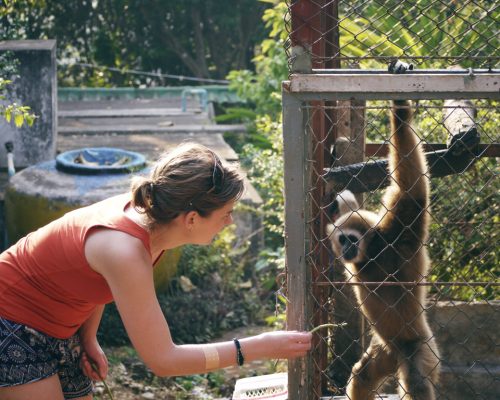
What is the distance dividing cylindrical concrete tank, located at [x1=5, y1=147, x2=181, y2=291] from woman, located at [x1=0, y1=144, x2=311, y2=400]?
4444 mm

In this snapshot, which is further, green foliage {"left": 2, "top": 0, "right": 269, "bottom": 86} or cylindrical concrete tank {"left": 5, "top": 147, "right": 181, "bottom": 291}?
green foliage {"left": 2, "top": 0, "right": 269, "bottom": 86}

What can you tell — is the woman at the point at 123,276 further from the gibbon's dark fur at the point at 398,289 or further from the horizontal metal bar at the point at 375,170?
the gibbon's dark fur at the point at 398,289

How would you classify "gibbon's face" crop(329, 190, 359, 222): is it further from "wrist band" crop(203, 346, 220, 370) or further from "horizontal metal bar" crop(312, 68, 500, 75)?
"wrist band" crop(203, 346, 220, 370)

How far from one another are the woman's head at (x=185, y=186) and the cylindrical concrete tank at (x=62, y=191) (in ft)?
15.4

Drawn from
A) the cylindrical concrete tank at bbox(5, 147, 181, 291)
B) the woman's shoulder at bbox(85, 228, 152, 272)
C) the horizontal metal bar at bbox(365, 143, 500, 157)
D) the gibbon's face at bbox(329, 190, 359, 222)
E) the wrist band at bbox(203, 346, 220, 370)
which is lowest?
the cylindrical concrete tank at bbox(5, 147, 181, 291)

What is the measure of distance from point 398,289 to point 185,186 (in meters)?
2.33

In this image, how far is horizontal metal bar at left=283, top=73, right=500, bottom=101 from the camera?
2.85 meters

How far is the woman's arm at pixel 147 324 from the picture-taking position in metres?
2.93

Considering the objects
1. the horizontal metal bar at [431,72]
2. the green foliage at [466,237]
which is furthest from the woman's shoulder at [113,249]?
the green foliage at [466,237]

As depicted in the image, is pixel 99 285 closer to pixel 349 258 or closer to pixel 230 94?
pixel 349 258

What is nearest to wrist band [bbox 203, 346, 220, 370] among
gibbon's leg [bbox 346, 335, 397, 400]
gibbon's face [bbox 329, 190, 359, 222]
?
gibbon's face [bbox 329, 190, 359, 222]

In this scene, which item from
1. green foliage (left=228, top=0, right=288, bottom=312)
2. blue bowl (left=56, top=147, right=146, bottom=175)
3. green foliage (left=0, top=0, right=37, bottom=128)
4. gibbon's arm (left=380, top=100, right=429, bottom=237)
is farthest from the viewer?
blue bowl (left=56, top=147, right=146, bottom=175)

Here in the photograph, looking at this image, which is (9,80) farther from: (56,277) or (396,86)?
(396,86)

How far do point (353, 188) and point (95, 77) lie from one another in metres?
13.3
